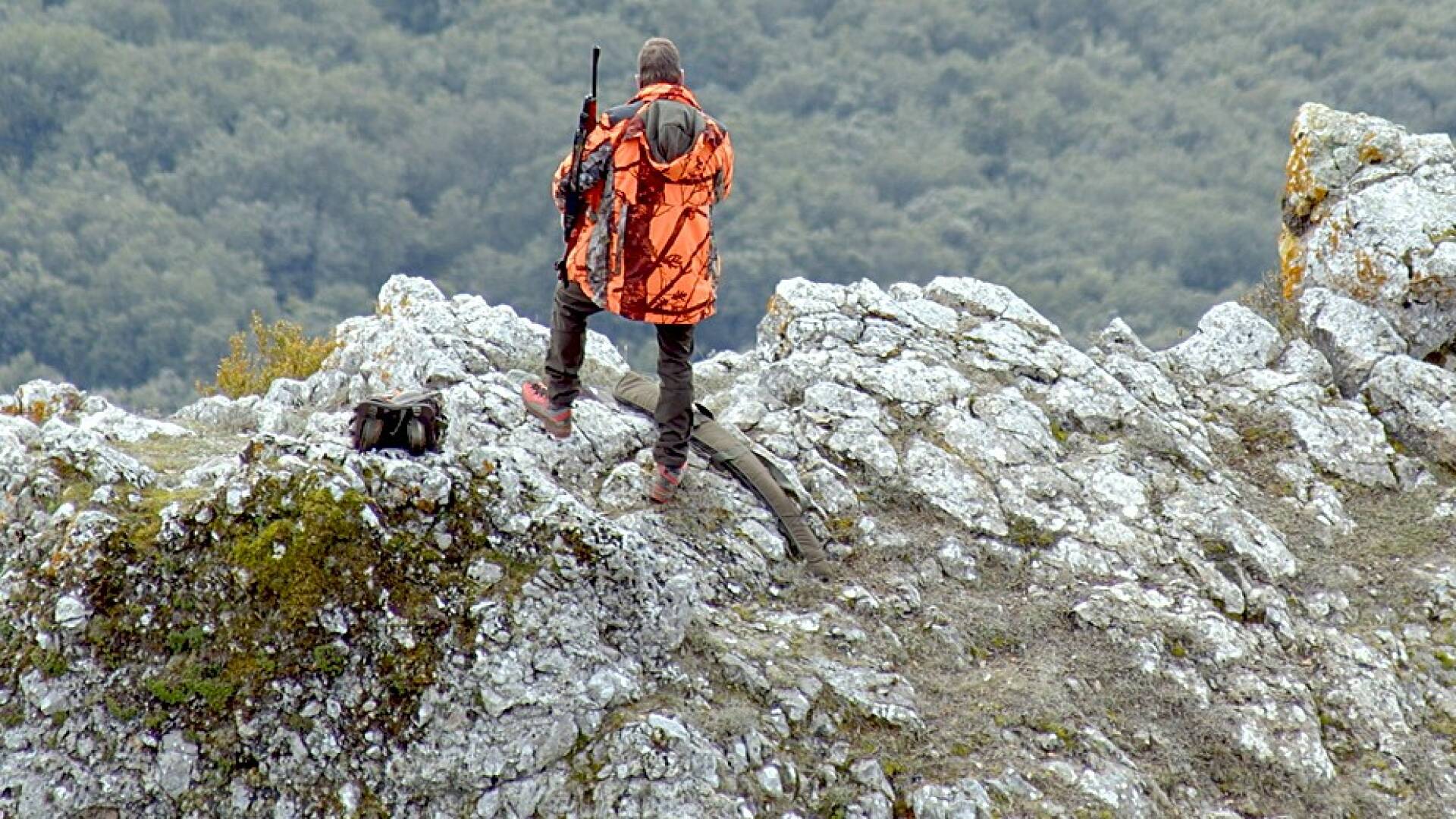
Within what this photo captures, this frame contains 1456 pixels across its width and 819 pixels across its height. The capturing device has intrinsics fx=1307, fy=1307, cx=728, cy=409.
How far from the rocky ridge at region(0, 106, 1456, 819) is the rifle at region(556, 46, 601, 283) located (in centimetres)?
152

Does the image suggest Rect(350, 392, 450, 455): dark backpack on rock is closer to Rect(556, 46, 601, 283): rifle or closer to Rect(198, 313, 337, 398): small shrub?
Rect(556, 46, 601, 283): rifle

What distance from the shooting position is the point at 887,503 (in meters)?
9.12

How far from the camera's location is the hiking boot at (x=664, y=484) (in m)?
8.32

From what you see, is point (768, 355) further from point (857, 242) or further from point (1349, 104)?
point (1349, 104)

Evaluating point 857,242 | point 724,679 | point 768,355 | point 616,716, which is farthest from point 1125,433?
point 857,242

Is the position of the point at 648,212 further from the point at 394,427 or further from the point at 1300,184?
the point at 1300,184

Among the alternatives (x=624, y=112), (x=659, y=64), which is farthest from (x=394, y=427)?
(x=659, y=64)

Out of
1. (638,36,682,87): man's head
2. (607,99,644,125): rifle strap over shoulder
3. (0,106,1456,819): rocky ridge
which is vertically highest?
(638,36,682,87): man's head

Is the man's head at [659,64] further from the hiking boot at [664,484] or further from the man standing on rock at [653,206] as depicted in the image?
the hiking boot at [664,484]

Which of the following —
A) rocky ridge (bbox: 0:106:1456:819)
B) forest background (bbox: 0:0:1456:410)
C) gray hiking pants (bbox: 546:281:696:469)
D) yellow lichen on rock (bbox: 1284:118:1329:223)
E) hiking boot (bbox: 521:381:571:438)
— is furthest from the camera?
forest background (bbox: 0:0:1456:410)

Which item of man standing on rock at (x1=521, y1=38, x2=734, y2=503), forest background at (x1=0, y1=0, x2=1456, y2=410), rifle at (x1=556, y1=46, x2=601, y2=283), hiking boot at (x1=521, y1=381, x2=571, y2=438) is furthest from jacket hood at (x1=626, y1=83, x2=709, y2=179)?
forest background at (x1=0, y1=0, x2=1456, y2=410)

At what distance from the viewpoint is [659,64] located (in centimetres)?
777

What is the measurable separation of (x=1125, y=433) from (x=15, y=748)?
793cm

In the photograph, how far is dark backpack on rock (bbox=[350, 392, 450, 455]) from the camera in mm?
6410
